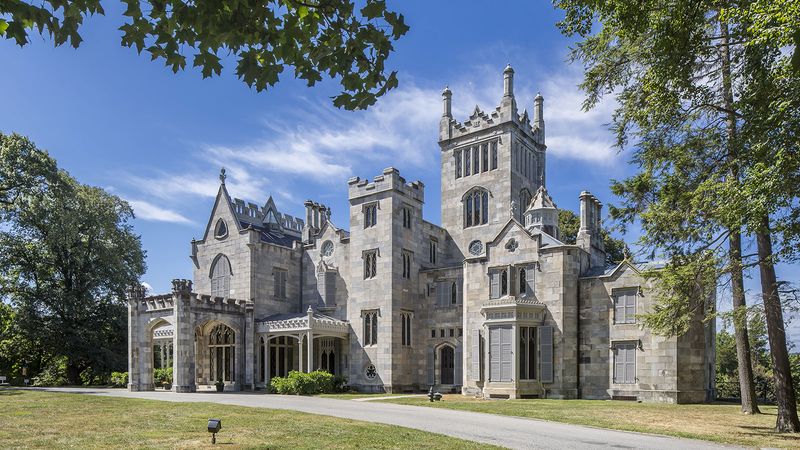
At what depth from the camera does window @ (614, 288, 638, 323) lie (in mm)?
28094

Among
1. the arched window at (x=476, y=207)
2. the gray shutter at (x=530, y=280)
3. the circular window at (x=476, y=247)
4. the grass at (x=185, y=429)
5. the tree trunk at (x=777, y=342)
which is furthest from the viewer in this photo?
the arched window at (x=476, y=207)

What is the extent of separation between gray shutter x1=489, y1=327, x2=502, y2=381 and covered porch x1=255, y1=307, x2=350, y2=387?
9.06 m

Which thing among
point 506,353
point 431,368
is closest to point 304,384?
point 431,368

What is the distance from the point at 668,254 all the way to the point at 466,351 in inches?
602

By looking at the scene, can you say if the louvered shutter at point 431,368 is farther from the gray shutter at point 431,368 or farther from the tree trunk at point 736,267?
the tree trunk at point 736,267

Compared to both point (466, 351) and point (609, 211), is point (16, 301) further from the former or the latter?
point (609, 211)

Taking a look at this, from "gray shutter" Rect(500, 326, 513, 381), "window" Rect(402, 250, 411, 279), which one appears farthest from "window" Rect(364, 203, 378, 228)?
"gray shutter" Rect(500, 326, 513, 381)

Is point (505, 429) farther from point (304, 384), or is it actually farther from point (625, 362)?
point (304, 384)

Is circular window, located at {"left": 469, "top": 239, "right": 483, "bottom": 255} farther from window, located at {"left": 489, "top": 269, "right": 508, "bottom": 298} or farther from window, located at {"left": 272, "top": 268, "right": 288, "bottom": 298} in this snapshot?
window, located at {"left": 272, "top": 268, "right": 288, "bottom": 298}

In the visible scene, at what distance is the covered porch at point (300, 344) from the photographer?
108 ft

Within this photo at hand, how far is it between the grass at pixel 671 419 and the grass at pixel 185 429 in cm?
601

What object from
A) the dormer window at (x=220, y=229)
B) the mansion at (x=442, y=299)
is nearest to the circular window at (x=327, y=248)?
the mansion at (x=442, y=299)

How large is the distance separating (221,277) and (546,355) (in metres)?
20.4

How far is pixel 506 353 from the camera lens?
95.6ft
